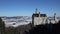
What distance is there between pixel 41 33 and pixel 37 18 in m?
5.33

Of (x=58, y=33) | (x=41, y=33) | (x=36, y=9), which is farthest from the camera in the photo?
(x=36, y=9)

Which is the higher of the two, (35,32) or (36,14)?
(36,14)

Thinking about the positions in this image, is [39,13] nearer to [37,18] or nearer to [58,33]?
[37,18]

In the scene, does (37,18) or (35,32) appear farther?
(37,18)

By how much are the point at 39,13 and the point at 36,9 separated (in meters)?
0.49

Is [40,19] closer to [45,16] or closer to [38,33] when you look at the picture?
[45,16]

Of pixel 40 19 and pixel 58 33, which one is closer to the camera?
pixel 58 33

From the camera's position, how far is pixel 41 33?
25.2 ft

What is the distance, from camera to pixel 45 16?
1346cm

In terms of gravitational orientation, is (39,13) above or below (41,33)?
above

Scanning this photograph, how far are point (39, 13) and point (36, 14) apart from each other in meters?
0.34

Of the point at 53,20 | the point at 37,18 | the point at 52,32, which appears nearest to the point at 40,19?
the point at 37,18

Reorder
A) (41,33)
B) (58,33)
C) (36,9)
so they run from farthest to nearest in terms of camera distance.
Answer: (36,9) < (41,33) < (58,33)

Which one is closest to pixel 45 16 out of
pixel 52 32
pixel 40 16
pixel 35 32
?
pixel 40 16
